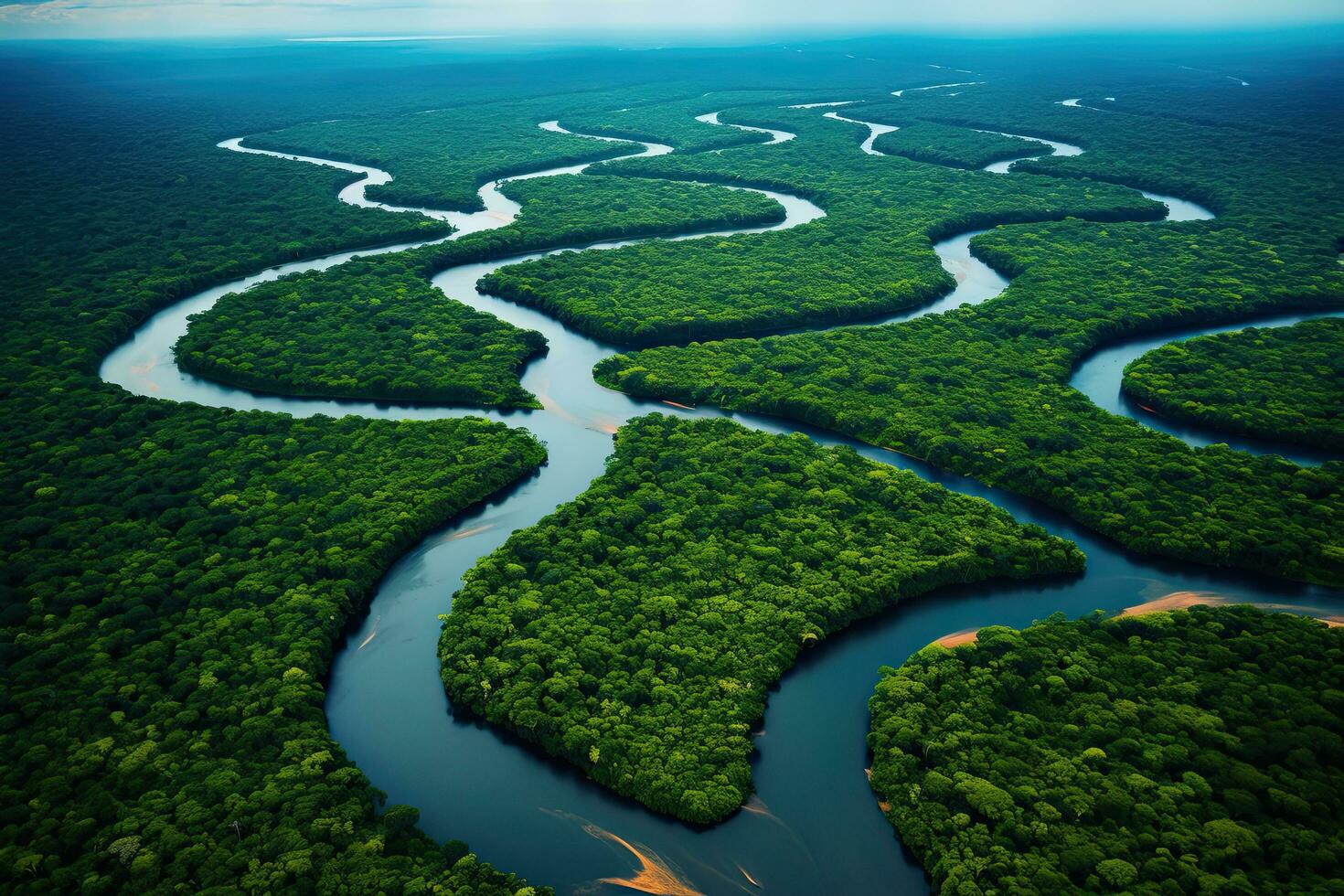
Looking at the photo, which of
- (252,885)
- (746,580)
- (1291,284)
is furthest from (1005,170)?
(252,885)

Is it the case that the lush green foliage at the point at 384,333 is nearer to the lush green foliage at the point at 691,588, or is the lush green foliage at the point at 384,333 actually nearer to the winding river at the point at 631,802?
the winding river at the point at 631,802

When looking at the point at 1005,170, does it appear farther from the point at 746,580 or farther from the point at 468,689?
the point at 468,689

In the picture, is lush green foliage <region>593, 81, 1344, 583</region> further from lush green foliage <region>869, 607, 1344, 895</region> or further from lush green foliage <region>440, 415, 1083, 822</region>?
lush green foliage <region>869, 607, 1344, 895</region>

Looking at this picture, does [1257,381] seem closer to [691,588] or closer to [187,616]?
[691,588]

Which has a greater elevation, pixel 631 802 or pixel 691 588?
pixel 691 588

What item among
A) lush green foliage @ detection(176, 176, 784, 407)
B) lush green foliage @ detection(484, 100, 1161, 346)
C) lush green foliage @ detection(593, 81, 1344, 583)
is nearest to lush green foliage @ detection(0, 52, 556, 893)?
lush green foliage @ detection(176, 176, 784, 407)

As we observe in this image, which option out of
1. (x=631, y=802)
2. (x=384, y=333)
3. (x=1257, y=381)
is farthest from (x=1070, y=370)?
(x=384, y=333)
